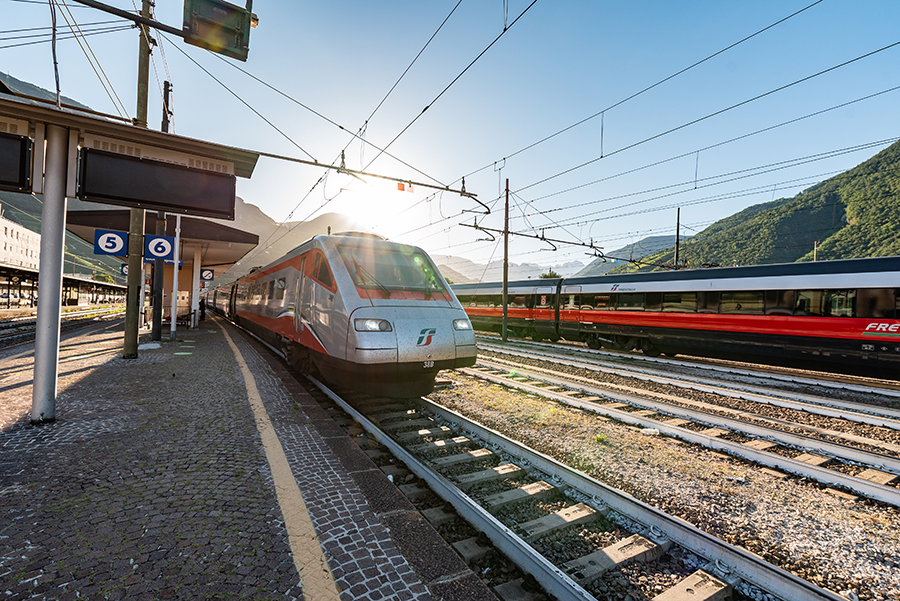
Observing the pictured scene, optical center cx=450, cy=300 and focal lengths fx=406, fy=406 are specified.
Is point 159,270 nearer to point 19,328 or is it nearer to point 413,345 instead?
point 413,345

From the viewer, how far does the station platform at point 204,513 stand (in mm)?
2234

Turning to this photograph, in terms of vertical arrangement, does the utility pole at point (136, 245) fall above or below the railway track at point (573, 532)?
above

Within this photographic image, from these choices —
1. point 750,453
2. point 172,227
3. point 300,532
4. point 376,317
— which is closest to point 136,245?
point 172,227

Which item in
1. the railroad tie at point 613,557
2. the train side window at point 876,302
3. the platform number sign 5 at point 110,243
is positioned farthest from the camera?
the platform number sign 5 at point 110,243

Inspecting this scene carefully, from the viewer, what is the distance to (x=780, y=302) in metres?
11.2

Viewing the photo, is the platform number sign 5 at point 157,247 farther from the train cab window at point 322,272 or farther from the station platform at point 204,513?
the train cab window at point 322,272

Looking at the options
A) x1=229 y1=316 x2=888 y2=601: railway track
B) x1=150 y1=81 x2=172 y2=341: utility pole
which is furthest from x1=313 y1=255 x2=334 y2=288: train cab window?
x1=150 y1=81 x2=172 y2=341: utility pole

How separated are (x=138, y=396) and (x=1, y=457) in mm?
2415

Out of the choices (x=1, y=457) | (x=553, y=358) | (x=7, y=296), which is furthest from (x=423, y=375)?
(x=7, y=296)

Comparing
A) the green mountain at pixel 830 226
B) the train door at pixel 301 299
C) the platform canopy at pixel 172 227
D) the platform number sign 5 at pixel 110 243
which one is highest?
the green mountain at pixel 830 226

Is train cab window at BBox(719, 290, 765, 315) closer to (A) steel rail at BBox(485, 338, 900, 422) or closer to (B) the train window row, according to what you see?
(B) the train window row

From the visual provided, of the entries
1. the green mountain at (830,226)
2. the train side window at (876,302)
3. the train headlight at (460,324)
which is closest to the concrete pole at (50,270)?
the train headlight at (460,324)

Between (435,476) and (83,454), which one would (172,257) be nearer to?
(83,454)

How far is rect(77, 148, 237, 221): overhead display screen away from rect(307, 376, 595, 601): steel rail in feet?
13.7
